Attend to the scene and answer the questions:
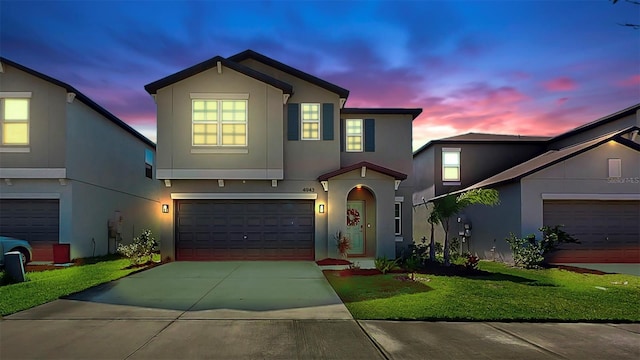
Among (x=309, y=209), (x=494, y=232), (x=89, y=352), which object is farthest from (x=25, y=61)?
(x=494, y=232)

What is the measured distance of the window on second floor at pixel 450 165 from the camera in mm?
21953

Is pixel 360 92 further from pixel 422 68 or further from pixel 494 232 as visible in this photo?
pixel 494 232

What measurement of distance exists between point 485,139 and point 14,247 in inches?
798

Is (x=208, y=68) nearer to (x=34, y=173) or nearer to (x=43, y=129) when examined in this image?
(x=43, y=129)

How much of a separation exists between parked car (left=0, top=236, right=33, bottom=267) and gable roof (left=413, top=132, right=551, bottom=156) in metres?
17.1

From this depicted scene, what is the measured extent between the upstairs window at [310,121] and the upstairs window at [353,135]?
150 centimetres

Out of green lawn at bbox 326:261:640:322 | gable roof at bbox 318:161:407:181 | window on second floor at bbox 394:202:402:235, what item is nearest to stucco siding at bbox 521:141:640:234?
green lawn at bbox 326:261:640:322

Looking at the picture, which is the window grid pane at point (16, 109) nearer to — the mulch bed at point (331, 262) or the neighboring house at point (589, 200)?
the mulch bed at point (331, 262)

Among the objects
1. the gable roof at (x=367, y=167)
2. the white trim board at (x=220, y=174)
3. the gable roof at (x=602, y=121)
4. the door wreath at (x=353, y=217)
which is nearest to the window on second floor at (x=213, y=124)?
the white trim board at (x=220, y=174)

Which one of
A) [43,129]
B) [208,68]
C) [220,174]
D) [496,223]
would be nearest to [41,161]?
[43,129]

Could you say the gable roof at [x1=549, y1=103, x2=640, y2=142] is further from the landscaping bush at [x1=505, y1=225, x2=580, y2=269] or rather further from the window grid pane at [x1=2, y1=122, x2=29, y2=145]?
the window grid pane at [x1=2, y1=122, x2=29, y2=145]

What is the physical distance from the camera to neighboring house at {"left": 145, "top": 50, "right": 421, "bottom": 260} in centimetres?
1596

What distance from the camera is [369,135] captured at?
1781 centimetres

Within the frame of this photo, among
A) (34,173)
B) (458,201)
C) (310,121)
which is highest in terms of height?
(310,121)
